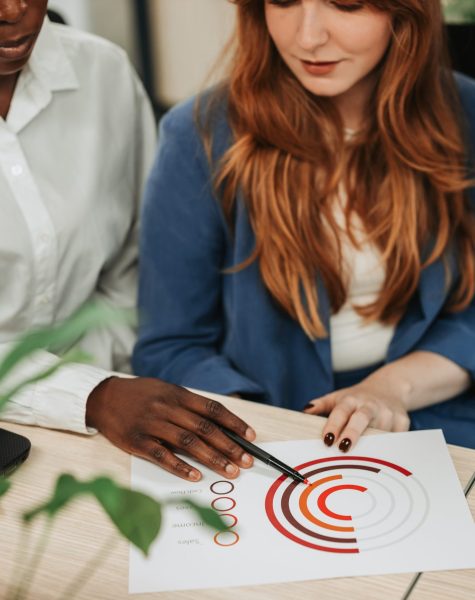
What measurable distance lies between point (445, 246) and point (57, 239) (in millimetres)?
→ 601

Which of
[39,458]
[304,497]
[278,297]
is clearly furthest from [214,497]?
[278,297]

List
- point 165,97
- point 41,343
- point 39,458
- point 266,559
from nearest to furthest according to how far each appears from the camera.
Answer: point 41,343, point 266,559, point 39,458, point 165,97

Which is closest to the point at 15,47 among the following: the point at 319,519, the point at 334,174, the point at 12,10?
the point at 12,10

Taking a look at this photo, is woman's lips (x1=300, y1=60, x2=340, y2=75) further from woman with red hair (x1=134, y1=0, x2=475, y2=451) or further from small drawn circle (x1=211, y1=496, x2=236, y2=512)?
small drawn circle (x1=211, y1=496, x2=236, y2=512)

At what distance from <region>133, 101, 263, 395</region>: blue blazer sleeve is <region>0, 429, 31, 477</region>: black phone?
0.42 metres

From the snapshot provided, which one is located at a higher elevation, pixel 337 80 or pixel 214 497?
pixel 337 80

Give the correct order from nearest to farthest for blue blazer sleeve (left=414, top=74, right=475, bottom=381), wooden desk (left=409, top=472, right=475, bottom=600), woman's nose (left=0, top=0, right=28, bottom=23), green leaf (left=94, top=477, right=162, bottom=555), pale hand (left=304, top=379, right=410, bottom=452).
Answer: green leaf (left=94, top=477, right=162, bottom=555)
wooden desk (left=409, top=472, right=475, bottom=600)
pale hand (left=304, top=379, right=410, bottom=452)
woman's nose (left=0, top=0, right=28, bottom=23)
blue blazer sleeve (left=414, top=74, right=475, bottom=381)

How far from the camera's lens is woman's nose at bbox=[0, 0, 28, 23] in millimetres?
1143

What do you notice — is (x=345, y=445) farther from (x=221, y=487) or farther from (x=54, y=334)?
(x=54, y=334)

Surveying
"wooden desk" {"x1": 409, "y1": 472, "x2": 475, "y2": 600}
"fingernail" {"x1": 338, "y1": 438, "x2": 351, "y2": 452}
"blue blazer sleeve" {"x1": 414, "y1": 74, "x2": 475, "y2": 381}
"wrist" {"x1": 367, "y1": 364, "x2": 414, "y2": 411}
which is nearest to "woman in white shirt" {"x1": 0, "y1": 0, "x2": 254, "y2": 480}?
"fingernail" {"x1": 338, "y1": 438, "x2": 351, "y2": 452}

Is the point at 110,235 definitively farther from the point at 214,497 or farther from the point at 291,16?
the point at 214,497

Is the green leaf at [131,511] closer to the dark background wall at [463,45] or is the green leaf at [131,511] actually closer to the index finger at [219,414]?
the index finger at [219,414]

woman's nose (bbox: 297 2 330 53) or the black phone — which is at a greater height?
woman's nose (bbox: 297 2 330 53)

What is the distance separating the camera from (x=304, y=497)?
3.08 feet
